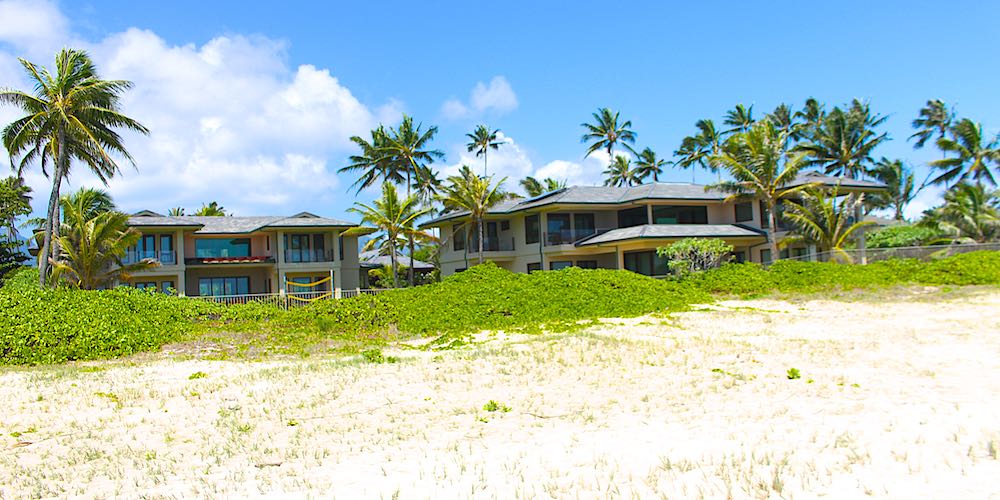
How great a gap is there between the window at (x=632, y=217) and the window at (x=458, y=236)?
9777 mm

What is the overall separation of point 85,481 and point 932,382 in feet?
30.6

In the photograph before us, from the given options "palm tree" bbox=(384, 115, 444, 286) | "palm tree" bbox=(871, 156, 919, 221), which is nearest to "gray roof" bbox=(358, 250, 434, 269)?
"palm tree" bbox=(384, 115, 444, 286)

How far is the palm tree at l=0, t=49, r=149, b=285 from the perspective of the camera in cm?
2714

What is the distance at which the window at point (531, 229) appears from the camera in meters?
38.9

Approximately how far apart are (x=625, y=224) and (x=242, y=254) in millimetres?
22511

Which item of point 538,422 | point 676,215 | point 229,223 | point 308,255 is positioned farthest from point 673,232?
point 538,422

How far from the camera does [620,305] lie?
19844 millimetres

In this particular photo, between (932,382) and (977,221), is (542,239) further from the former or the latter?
(932,382)

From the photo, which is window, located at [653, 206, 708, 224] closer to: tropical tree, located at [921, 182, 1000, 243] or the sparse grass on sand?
tropical tree, located at [921, 182, 1000, 243]

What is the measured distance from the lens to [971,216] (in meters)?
35.4

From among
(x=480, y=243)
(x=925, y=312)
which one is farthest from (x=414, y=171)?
(x=925, y=312)

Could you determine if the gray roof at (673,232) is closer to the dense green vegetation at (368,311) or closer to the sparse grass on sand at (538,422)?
the dense green vegetation at (368,311)

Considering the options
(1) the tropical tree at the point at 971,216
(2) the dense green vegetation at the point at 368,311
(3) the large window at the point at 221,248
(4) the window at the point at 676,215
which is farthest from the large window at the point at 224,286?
(1) the tropical tree at the point at 971,216

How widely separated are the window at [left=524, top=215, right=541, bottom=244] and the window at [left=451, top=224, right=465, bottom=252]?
4.85m
